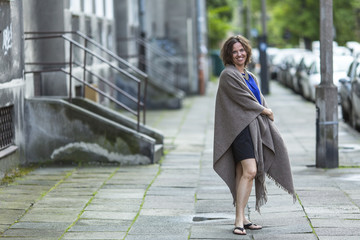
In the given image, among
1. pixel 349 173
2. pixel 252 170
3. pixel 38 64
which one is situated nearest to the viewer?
pixel 252 170

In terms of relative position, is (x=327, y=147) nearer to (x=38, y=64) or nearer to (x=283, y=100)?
(x=38, y=64)

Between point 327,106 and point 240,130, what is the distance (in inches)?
164

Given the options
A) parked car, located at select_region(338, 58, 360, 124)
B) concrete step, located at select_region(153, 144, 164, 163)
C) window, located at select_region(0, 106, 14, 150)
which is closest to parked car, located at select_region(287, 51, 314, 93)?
parked car, located at select_region(338, 58, 360, 124)

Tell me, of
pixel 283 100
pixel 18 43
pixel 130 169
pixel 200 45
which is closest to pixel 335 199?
pixel 130 169

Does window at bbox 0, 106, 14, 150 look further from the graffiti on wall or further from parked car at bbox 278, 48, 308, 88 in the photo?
parked car at bbox 278, 48, 308, 88

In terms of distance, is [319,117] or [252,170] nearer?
[252,170]

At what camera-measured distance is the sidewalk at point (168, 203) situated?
720 centimetres

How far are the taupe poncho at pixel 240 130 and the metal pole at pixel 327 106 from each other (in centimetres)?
380

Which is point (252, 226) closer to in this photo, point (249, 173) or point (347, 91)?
point (249, 173)

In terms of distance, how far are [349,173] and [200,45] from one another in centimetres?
1922

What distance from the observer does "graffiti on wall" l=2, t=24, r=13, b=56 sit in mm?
10352

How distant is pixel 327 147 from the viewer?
11070mm

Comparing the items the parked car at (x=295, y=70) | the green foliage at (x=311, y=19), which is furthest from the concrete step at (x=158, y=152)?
the green foliage at (x=311, y=19)

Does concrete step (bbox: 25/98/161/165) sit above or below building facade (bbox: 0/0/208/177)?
below
